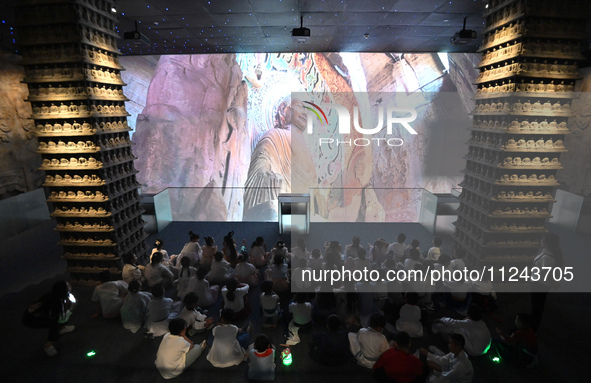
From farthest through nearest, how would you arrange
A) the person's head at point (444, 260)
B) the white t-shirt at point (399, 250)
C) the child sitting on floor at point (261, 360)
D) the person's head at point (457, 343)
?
the white t-shirt at point (399, 250)
the person's head at point (444, 260)
the child sitting on floor at point (261, 360)
the person's head at point (457, 343)

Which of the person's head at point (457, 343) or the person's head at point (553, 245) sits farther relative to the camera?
the person's head at point (553, 245)

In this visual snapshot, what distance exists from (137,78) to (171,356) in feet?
28.8

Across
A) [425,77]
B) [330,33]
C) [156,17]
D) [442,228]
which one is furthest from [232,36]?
[442,228]

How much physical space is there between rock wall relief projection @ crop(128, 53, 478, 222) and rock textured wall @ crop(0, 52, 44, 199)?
2634 mm

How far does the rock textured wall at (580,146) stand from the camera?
7.00 m

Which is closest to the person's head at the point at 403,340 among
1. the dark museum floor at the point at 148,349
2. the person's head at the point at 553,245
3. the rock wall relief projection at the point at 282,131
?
the dark museum floor at the point at 148,349

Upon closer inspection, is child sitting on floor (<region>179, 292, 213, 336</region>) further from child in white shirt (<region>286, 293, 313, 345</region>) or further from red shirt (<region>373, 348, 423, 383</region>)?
red shirt (<region>373, 348, 423, 383</region>)

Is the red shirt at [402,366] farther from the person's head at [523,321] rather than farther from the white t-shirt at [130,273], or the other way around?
the white t-shirt at [130,273]

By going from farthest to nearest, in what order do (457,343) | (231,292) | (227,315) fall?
(231,292), (227,315), (457,343)

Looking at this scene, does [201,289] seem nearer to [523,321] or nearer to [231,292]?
[231,292]

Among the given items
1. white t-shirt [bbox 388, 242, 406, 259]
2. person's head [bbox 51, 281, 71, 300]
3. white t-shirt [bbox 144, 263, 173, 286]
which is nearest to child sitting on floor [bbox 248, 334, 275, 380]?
white t-shirt [bbox 144, 263, 173, 286]

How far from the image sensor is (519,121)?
13.4 ft

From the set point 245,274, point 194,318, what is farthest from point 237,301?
point 245,274

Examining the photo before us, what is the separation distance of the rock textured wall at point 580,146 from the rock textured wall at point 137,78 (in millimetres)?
11979
